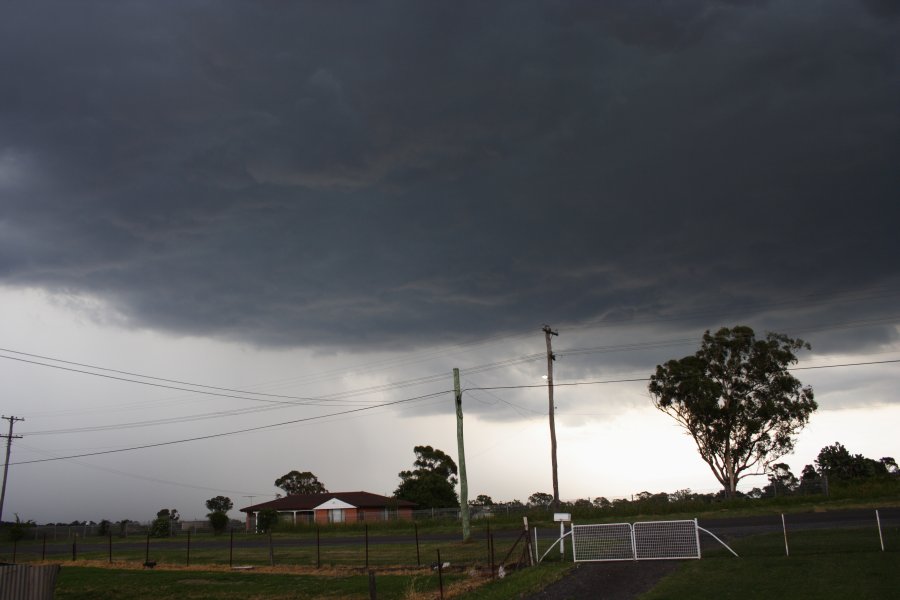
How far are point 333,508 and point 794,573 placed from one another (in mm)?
85080

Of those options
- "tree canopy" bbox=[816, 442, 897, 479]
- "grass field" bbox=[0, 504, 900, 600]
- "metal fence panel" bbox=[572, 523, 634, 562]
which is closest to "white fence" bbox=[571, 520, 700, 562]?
"metal fence panel" bbox=[572, 523, 634, 562]

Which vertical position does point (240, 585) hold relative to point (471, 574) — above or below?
below

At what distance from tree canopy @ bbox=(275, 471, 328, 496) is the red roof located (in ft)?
128

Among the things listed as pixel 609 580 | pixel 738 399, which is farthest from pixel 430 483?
pixel 609 580

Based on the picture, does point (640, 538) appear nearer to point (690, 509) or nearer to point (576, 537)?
point (576, 537)

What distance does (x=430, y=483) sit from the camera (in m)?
114

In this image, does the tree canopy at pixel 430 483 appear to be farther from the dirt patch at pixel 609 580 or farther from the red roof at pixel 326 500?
the dirt patch at pixel 609 580

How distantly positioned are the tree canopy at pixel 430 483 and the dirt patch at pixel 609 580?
88518 millimetres

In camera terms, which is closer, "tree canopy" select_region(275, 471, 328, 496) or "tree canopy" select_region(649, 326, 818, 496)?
"tree canopy" select_region(649, 326, 818, 496)

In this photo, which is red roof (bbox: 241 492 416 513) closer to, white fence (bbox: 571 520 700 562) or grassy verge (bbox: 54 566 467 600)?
grassy verge (bbox: 54 566 467 600)

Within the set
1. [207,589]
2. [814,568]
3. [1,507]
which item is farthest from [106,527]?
[814,568]

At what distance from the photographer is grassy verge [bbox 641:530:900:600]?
1948cm

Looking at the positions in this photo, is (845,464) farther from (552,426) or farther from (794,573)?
(794,573)

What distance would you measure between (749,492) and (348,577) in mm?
52544
